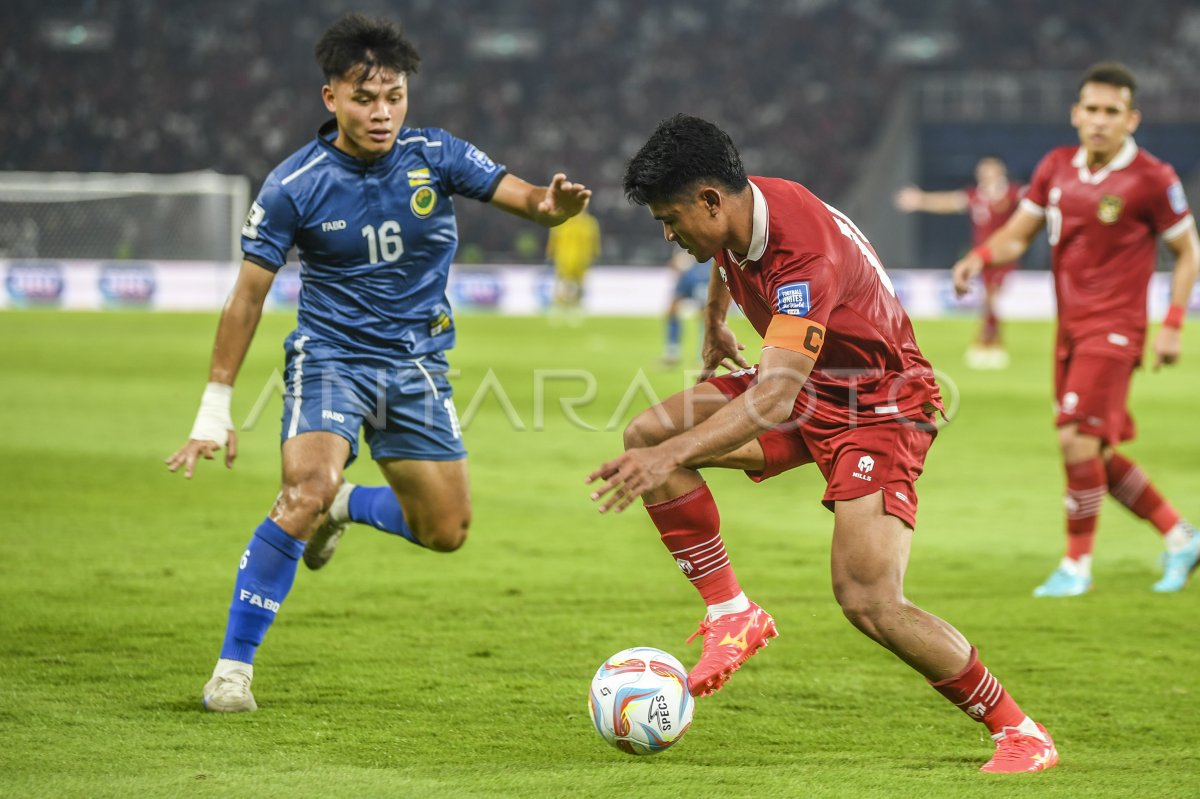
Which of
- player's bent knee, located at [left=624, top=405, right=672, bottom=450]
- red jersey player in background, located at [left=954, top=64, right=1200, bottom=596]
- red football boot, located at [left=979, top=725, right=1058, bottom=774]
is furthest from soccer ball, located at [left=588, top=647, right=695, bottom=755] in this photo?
red jersey player in background, located at [left=954, top=64, right=1200, bottom=596]

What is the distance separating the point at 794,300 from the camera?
12.6ft

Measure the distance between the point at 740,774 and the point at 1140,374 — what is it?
49.6ft

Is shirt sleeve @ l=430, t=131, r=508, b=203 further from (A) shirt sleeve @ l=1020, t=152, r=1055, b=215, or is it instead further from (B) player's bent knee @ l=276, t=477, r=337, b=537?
(A) shirt sleeve @ l=1020, t=152, r=1055, b=215

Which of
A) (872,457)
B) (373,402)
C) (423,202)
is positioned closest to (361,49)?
(423,202)

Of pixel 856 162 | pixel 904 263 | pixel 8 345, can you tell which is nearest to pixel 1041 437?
pixel 8 345

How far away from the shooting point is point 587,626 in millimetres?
5930

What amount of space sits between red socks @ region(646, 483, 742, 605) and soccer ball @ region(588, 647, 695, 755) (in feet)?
1.24

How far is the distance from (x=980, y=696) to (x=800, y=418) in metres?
0.95

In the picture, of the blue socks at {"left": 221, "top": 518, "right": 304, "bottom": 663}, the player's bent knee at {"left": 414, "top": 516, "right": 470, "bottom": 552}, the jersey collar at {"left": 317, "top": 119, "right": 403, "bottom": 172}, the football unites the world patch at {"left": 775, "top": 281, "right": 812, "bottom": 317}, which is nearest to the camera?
the football unites the world patch at {"left": 775, "top": 281, "right": 812, "bottom": 317}

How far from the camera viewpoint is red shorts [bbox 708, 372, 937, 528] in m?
4.06

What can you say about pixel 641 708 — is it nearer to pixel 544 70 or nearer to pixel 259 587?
pixel 259 587

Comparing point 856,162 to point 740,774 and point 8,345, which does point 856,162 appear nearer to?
point 8,345

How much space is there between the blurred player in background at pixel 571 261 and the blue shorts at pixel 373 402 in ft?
63.9

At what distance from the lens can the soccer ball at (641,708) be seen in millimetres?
4070
